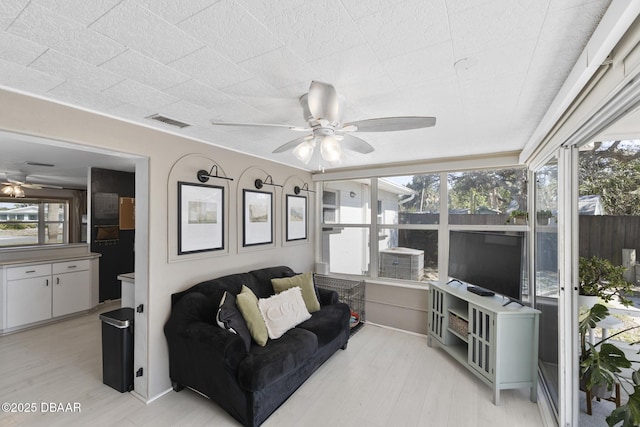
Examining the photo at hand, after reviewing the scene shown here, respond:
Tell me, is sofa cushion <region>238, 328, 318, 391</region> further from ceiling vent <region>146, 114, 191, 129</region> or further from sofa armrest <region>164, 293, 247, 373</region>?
ceiling vent <region>146, 114, 191, 129</region>

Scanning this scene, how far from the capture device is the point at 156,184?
2.47m

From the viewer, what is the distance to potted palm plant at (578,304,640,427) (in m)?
1.45

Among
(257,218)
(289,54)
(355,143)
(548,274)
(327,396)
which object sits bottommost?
(327,396)

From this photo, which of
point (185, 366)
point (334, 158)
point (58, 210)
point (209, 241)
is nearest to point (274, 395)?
point (185, 366)

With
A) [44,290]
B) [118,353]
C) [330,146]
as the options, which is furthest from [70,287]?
[330,146]

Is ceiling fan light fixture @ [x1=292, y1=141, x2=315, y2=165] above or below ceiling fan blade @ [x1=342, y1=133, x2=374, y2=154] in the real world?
below

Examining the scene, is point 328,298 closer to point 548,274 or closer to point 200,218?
point 200,218

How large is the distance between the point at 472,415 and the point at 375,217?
8.55 ft

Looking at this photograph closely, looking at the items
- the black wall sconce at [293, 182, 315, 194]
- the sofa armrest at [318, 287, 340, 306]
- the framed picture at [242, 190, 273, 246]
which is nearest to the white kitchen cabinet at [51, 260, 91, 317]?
the framed picture at [242, 190, 273, 246]

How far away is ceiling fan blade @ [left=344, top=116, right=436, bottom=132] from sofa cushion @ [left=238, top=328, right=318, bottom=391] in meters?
1.82

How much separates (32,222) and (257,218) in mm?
6857

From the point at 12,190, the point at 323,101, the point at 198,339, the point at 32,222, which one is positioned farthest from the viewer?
the point at 32,222

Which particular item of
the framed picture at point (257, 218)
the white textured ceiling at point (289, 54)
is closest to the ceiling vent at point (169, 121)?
the white textured ceiling at point (289, 54)

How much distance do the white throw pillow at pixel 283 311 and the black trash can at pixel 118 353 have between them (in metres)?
1.19
